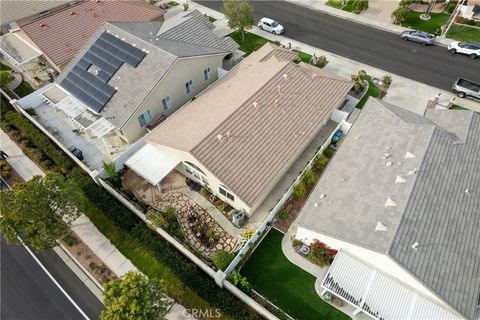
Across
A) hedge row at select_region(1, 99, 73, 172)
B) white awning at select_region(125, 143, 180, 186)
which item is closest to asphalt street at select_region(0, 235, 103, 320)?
hedge row at select_region(1, 99, 73, 172)

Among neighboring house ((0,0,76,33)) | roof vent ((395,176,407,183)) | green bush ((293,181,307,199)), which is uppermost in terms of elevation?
neighboring house ((0,0,76,33))

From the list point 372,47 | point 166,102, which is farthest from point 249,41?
point 166,102

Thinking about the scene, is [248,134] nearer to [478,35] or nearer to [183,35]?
[183,35]

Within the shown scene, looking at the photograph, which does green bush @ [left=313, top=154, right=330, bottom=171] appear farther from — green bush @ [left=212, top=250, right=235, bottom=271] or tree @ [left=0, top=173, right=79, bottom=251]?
tree @ [left=0, top=173, right=79, bottom=251]

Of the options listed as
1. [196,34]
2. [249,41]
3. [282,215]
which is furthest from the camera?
[249,41]

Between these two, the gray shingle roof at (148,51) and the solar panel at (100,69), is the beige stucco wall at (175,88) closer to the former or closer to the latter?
the gray shingle roof at (148,51)

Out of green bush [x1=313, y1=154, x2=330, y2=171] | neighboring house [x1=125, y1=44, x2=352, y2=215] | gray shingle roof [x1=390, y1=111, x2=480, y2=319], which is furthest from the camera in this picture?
green bush [x1=313, y1=154, x2=330, y2=171]

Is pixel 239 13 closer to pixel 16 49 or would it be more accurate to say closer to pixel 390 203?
pixel 16 49
